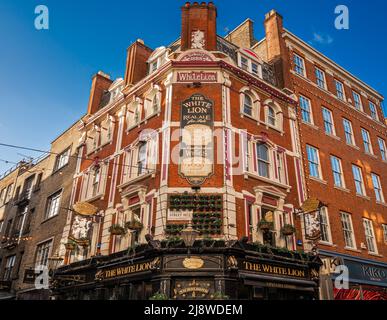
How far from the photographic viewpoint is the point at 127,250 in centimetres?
1389

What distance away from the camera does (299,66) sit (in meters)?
22.4

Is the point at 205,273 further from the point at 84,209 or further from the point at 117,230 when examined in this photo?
the point at 84,209

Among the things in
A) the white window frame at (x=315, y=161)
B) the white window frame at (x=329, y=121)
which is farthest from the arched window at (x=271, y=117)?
the white window frame at (x=329, y=121)

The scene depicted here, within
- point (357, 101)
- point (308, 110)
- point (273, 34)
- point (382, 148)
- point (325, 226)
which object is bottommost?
point (325, 226)

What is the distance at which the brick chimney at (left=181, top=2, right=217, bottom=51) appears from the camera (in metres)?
17.8

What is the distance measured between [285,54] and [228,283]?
50.5ft

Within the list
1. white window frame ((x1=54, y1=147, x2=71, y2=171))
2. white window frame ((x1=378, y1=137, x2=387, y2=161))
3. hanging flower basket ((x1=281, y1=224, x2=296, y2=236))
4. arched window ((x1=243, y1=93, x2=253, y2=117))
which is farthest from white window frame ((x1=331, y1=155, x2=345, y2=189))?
white window frame ((x1=54, y1=147, x2=71, y2=171))

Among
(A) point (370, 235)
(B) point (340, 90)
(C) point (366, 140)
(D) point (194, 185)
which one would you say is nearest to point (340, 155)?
(C) point (366, 140)

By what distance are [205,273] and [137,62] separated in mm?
14007

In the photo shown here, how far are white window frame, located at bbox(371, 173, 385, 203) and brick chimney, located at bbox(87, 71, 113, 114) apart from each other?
19730mm

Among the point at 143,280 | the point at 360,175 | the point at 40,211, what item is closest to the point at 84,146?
the point at 40,211

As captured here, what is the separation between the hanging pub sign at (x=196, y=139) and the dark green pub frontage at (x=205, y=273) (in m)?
3.20

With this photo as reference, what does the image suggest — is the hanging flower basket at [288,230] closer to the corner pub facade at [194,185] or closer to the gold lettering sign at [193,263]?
the corner pub facade at [194,185]

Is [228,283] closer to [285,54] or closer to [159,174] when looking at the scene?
[159,174]
